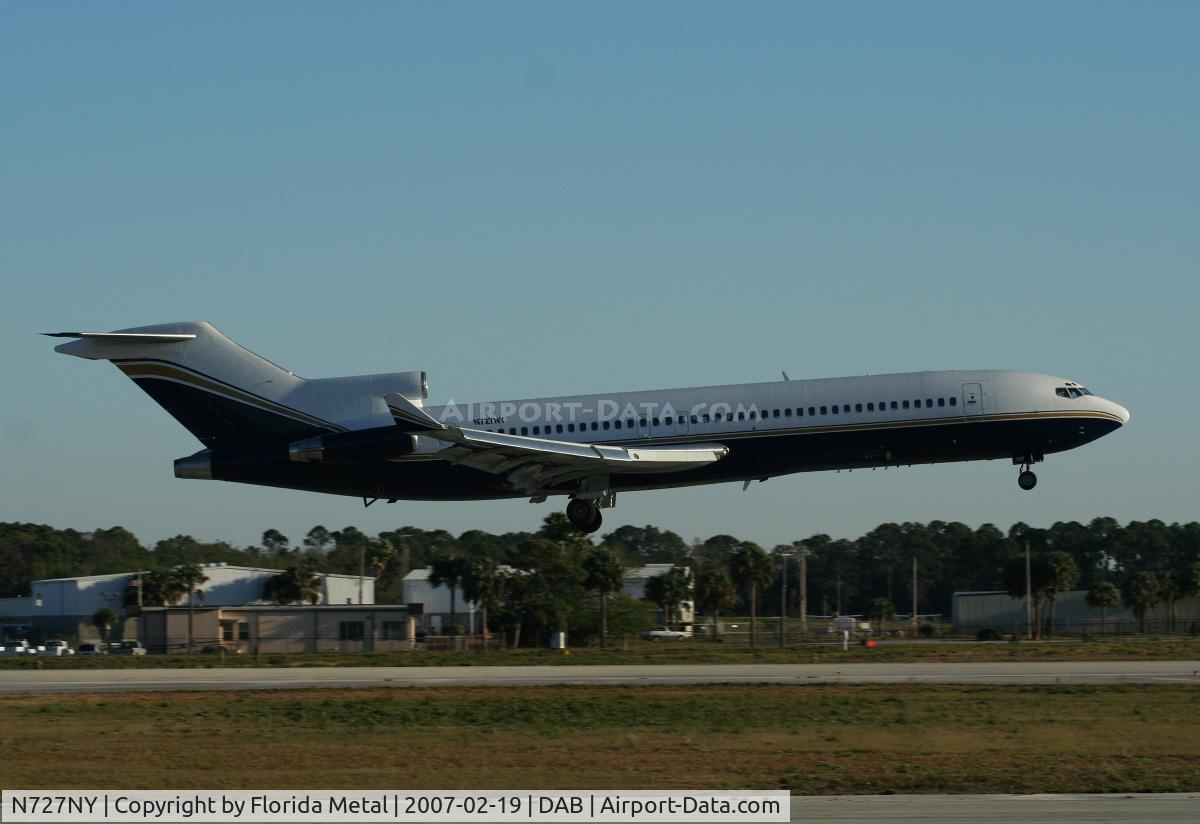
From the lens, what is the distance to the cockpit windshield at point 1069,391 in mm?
39625

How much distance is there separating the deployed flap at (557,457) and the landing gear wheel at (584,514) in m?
1.72

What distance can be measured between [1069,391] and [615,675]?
1569 cm

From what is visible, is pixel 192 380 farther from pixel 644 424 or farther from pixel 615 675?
pixel 615 675

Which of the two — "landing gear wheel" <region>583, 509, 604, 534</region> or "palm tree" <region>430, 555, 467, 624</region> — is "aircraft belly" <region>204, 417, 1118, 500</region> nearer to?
"landing gear wheel" <region>583, 509, 604, 534</region>

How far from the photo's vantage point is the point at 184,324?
4234cm

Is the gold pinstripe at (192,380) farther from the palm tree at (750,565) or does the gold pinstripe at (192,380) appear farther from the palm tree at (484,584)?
the palm tree at (750,565)

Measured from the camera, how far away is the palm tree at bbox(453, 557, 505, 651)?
275 ft

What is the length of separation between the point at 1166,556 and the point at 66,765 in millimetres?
122077

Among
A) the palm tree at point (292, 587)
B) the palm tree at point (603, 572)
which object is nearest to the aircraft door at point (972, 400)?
the palm tree at point (603, 572)

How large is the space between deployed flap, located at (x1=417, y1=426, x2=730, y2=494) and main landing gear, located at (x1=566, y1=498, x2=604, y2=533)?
1.72 meters

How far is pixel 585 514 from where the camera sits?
42031 mm

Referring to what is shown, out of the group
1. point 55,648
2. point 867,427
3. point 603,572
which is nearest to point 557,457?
point 867,427

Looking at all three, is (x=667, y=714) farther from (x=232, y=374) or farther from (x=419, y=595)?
(x=419, y=595)

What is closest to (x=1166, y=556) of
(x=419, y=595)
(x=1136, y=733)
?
(x=419, y=595)
